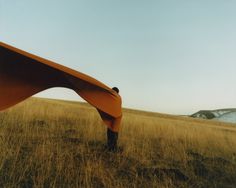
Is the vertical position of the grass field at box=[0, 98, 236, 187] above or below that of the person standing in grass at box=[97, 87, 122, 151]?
below

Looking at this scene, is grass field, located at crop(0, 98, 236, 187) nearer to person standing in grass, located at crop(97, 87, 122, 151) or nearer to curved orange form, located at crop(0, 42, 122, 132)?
person standing in grass, located at crop(97, 87, 122, 151)

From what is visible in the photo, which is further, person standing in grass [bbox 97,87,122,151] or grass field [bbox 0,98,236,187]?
person standing in grass [bbox 97,87,122,151]

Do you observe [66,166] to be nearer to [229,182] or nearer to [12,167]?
[12,167]

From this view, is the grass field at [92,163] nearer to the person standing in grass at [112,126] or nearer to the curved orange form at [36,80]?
the person standing in grass at [112,126]

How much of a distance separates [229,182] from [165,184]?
112 cm

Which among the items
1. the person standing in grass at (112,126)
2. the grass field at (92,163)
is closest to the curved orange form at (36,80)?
the person standing in grass at (112,126)

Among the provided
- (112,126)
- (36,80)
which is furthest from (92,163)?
(36,80)

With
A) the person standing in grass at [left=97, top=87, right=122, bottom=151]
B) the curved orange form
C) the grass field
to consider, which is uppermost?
the curved orange form

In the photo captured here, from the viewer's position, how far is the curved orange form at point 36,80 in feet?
9.34

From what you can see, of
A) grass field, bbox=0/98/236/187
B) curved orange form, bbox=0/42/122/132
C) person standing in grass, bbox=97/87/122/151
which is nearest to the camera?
grass field, bbox=0/98/236/187

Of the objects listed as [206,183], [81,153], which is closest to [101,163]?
[81,153]

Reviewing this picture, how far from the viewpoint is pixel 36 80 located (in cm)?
304

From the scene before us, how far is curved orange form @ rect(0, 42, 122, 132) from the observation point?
9.34ft

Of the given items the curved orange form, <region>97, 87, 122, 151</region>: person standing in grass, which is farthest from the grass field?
the curved orange form
